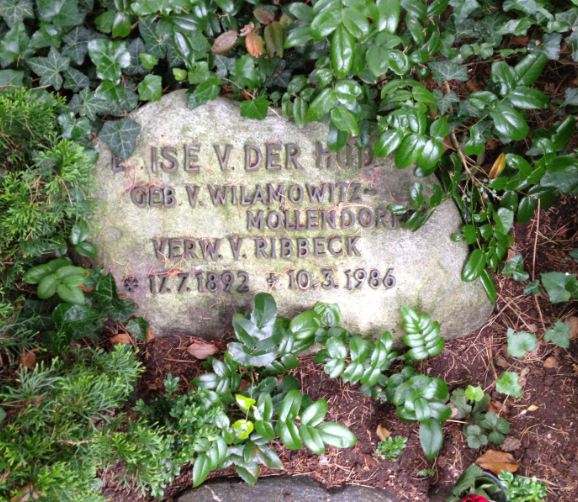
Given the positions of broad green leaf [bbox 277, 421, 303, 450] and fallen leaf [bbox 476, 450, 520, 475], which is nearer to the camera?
broad green leaf [bbox 277, 421, 303, 450]

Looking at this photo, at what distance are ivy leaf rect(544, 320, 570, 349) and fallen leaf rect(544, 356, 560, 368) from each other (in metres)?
0.12

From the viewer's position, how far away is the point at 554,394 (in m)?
2.66

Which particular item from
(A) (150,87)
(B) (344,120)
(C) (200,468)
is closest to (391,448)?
(C) (200,468)

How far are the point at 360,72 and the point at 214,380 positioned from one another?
1427 mm

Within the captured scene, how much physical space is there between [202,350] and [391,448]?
3.19 ft

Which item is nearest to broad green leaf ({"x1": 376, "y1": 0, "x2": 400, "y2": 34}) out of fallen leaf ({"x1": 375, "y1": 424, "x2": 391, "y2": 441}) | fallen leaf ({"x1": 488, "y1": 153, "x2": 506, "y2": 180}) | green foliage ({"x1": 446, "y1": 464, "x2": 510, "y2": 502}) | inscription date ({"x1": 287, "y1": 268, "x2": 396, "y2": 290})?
fallen leaf ({"x1": 488, "y1": 153, "x2": 506, "y2": 180})

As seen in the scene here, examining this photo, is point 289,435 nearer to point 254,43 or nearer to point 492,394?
point 492,394

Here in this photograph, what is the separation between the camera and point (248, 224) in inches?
102

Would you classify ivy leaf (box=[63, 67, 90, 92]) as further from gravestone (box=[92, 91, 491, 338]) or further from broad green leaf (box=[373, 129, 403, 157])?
broad green leaf (box=[373, 129, 403, 157])

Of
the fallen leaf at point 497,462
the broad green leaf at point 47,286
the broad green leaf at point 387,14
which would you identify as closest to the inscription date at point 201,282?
the broad green leaf at point 47,286

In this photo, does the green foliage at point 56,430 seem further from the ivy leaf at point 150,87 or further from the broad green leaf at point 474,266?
the broad green leaf at point 474,266

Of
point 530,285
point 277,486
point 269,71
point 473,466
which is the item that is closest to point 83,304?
point 277,486

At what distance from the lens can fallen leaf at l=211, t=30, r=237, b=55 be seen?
2.49 metres

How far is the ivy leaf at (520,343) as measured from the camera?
260cm
